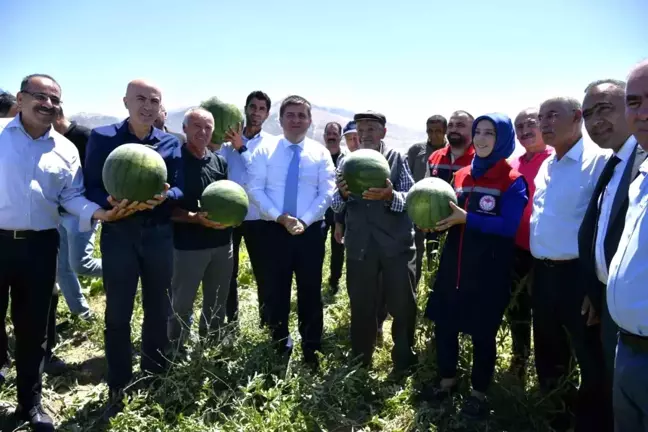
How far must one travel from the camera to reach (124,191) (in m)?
3.66

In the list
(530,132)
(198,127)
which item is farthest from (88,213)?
(530,132)

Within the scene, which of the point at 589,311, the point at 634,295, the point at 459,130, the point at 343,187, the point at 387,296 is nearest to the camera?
the point at 634,295

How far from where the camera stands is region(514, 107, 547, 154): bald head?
479 centimetres

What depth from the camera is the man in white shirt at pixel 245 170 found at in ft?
16.5

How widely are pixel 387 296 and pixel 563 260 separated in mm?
1751

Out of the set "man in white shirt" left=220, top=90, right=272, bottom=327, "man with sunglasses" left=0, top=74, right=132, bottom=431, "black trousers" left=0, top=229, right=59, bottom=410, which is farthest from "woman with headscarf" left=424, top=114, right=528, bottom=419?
"black trousers" left=0, top=229, right=59, bottom=410

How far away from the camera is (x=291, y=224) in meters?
4.64

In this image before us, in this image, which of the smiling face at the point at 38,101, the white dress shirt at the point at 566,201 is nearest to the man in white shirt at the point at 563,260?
the white dress shirt at the point at 566,201

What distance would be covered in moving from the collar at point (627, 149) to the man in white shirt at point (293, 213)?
267 cm

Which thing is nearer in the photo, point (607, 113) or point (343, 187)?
point (607, 113)

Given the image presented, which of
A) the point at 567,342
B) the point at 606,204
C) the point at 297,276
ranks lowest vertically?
the point at 567,342

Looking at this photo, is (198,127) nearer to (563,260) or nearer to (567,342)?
(563,260)

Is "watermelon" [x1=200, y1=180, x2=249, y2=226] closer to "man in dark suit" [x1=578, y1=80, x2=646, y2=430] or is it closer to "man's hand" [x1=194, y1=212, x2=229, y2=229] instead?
"man's hand" [x1=194, y1=212, x2=229, y2=229]

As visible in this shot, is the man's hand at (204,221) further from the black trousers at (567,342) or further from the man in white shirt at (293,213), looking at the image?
the black trousers at (567,342)
